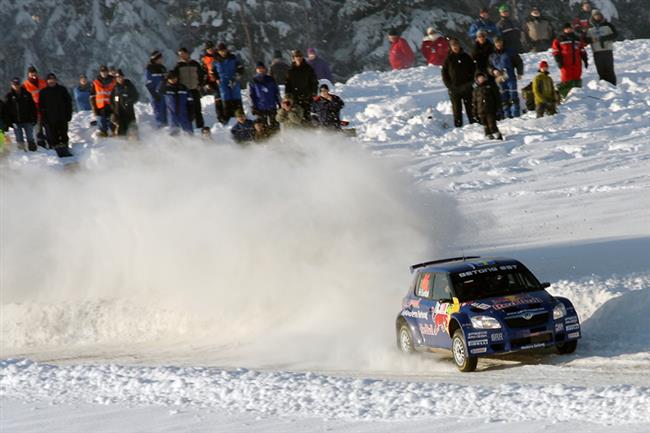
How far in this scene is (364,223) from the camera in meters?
20.7

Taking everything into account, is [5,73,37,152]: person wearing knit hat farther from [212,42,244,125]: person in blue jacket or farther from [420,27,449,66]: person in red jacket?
[420,27,449,66]: person in red jacket

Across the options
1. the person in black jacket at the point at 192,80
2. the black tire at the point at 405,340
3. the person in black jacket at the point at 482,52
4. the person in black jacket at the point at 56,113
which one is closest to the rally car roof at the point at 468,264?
the black tire at the point at 405,340

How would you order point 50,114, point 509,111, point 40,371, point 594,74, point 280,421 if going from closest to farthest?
point 280,421
point 40,371
point 50,114
point 509,111
point 594,74

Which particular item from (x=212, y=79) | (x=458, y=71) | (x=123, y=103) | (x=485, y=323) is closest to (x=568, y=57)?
(x=458, y=71)

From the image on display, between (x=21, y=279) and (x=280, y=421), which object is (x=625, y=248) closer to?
(x=280, y=421)

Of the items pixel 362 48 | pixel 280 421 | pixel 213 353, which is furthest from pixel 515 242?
pixel 362 48

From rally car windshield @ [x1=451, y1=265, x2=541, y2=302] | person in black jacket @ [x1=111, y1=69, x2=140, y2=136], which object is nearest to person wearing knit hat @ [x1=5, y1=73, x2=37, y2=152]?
person in black jacket @ [x1=111, y1=69, x2=140, y2=136]

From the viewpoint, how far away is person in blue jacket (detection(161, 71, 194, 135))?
27156mm

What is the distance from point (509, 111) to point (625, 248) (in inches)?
419

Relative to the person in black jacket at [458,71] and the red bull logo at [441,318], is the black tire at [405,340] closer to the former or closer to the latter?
the red bull logo at [441,318]

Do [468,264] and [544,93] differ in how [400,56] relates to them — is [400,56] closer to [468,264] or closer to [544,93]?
[544,93]

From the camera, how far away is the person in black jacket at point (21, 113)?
27.3 metres

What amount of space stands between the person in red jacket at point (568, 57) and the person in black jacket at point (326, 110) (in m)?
6.86

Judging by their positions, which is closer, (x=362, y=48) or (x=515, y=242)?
(x=515, y=242)
